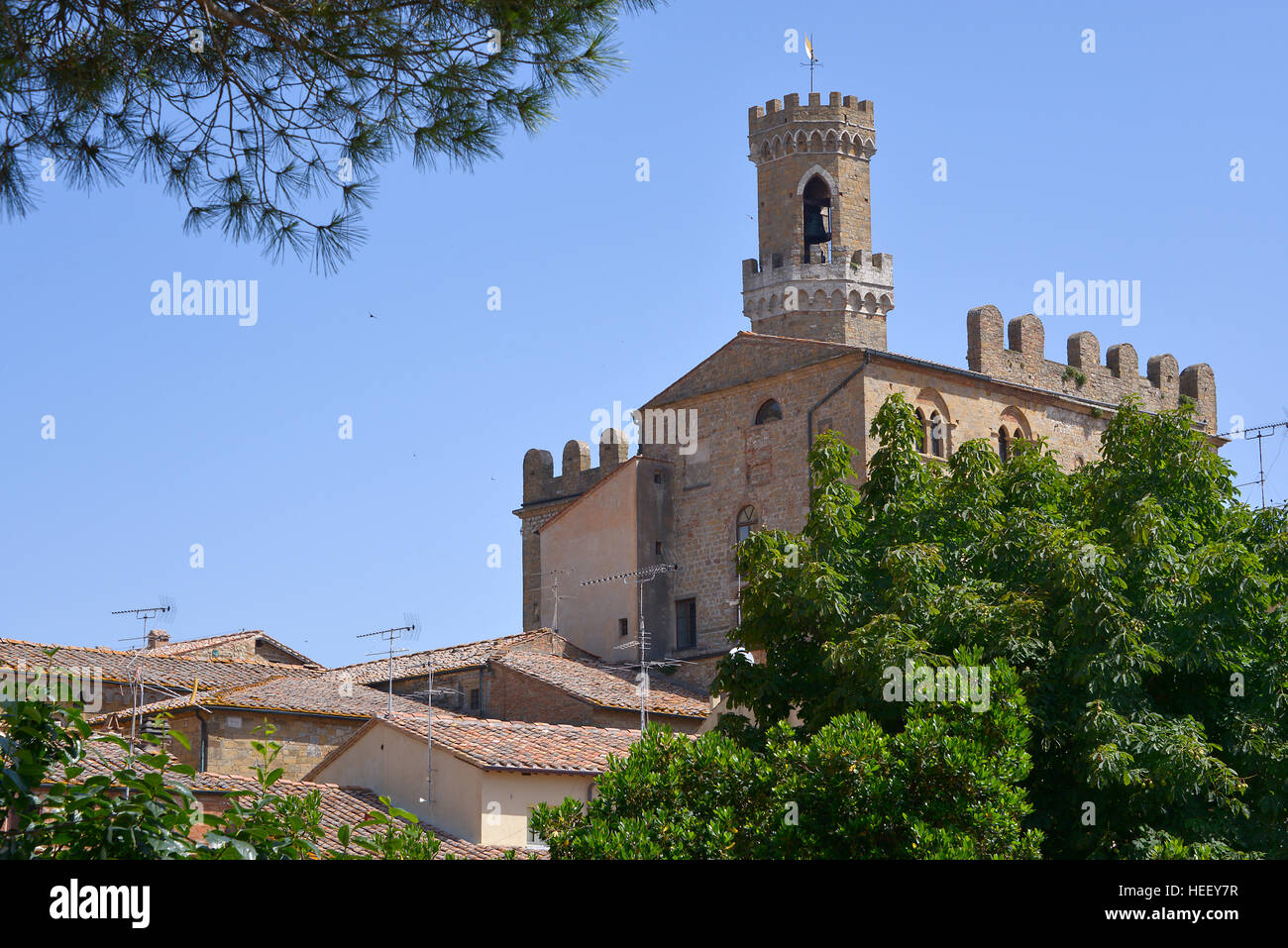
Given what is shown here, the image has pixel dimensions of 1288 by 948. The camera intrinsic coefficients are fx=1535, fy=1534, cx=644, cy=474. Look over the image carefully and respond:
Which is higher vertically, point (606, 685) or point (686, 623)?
point (686, 623)

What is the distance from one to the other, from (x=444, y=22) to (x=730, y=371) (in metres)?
27.6

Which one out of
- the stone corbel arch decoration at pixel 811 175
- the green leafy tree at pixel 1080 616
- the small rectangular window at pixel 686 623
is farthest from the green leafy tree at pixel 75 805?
the stone corbel arch decoration at pixel 811 175

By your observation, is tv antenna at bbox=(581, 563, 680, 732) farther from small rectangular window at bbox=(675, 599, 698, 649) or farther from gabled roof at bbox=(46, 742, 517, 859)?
gabled roof at bbox=(46, 742, 517, 859)

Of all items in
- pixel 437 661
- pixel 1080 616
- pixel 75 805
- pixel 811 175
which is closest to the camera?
pixel 75 805

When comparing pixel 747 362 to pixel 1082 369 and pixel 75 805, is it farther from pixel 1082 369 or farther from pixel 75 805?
pixel 75 805

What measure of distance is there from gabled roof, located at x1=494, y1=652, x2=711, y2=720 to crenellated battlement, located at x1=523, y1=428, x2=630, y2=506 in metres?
9.06

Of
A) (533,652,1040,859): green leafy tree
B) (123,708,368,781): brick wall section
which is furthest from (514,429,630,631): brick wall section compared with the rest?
(533,652,1040,859): green leafy tree

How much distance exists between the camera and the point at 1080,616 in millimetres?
14008

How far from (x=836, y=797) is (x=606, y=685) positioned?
1926cm

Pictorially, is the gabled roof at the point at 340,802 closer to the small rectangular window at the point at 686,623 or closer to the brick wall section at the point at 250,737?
the brick wall section at the point at 250,737

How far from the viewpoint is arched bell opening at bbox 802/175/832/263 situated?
1655 inches

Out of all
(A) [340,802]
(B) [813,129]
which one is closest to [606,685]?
(A) [340,802]
